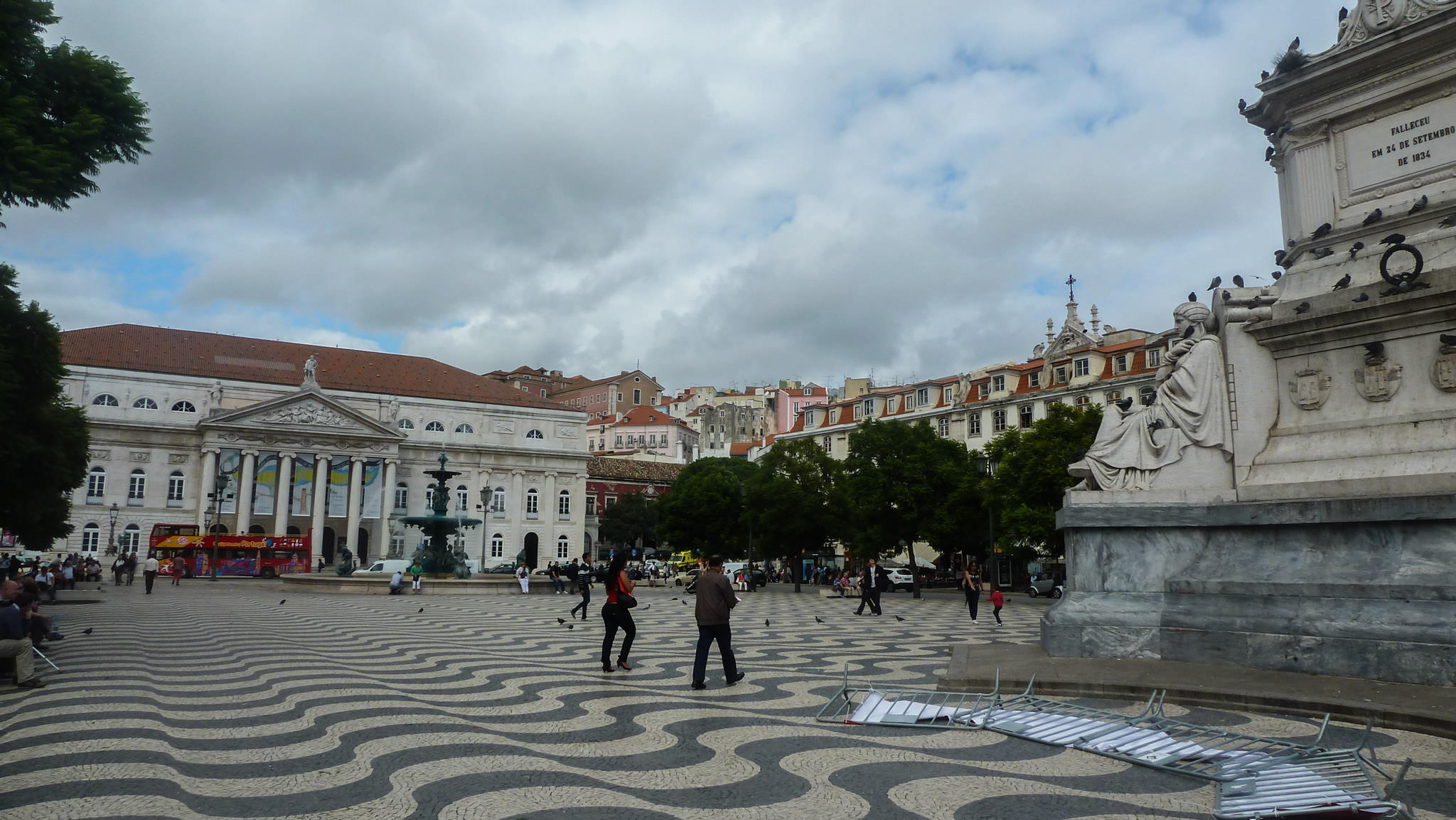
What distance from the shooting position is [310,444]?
216 ft

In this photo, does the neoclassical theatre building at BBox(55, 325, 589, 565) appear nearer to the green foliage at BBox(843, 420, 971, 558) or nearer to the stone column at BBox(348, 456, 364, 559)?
the stone column at BBox(348, 456, 364, 559)

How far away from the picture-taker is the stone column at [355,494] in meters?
66.9

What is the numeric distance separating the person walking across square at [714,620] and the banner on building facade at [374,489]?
63.2m

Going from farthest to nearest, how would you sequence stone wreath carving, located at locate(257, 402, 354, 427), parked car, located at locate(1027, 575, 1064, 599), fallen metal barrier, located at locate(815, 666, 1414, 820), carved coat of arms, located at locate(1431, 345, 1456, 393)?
stone wreath carving, located at locate(257, 402, 354, 427), parked car, located at locate(1027, 575, 1064, 599), carved coat of arms, located at locate(1431, 345, 1456, 393), fallen metal barrier, located at locate(815, 666, 1414, 820)

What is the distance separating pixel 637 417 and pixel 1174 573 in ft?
335

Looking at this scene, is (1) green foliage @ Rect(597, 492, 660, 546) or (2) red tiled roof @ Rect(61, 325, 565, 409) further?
(1) green foliage @ Rect(597, 492, 660, 546)

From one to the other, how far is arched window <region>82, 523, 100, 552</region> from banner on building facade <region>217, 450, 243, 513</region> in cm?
726

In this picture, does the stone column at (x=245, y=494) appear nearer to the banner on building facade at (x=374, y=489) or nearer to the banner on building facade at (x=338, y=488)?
the banner on building facade at (x=338, y=488)

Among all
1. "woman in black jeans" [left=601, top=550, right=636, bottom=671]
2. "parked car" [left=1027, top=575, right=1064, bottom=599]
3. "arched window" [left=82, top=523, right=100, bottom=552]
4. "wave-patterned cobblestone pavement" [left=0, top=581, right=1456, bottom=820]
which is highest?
"arched window" [left=82, top=523, right=100, bottom=552]

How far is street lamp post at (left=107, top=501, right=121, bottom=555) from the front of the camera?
57.5 metres

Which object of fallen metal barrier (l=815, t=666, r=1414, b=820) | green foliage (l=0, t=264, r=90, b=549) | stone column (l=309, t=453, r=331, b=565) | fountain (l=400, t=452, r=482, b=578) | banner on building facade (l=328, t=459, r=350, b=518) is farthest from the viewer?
banner on building facade (l=328, t=459, r=350, b=518)

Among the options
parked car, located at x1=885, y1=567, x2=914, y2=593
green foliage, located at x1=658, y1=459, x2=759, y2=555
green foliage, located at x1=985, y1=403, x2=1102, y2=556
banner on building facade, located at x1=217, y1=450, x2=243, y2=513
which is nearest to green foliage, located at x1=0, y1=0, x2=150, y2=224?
green foliage, located at x1=985, y1=403, x2=1102, y2=556

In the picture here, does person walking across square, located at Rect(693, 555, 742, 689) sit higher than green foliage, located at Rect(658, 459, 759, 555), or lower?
lower

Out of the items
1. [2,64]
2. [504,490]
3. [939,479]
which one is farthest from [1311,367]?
[504,490]
